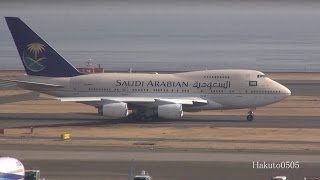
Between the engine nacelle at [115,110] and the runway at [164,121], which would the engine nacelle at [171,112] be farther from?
the engine nacelle at [115,110]

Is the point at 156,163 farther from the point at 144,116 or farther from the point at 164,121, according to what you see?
the point at 144,116

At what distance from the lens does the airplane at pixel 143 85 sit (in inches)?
3204

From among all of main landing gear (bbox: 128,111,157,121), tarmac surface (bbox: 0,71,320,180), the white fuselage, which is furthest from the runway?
tarmac surface (bbox: 0,71,320,180)

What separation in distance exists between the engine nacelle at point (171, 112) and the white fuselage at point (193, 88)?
271 centimetres

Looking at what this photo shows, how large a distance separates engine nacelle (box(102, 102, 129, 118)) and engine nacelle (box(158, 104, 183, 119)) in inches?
113

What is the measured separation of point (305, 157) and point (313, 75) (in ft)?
249

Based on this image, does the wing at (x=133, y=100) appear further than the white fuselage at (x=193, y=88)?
No

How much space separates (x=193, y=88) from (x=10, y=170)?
4243 cm

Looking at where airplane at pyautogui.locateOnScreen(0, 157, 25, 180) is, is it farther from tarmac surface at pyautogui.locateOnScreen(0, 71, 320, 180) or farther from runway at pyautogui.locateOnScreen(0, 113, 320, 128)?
runway at pyautogui.locateOnScreen(0, 113, 320, 128)

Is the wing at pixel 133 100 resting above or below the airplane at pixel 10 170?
above

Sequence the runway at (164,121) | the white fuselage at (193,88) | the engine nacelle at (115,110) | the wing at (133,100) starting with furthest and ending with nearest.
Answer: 1. the white fuselage at (193,88)
2. the wing at (133,100)
3. the engine nacelle at (115,110)
4. the runway at (164,121)

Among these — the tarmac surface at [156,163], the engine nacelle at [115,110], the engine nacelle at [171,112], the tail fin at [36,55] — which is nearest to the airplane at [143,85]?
the tail fin at [36,55]

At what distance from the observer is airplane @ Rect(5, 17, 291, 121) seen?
81.4 m

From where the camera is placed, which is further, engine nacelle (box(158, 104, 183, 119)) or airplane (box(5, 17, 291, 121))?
airplane (box(5, 17, 291, 121))
